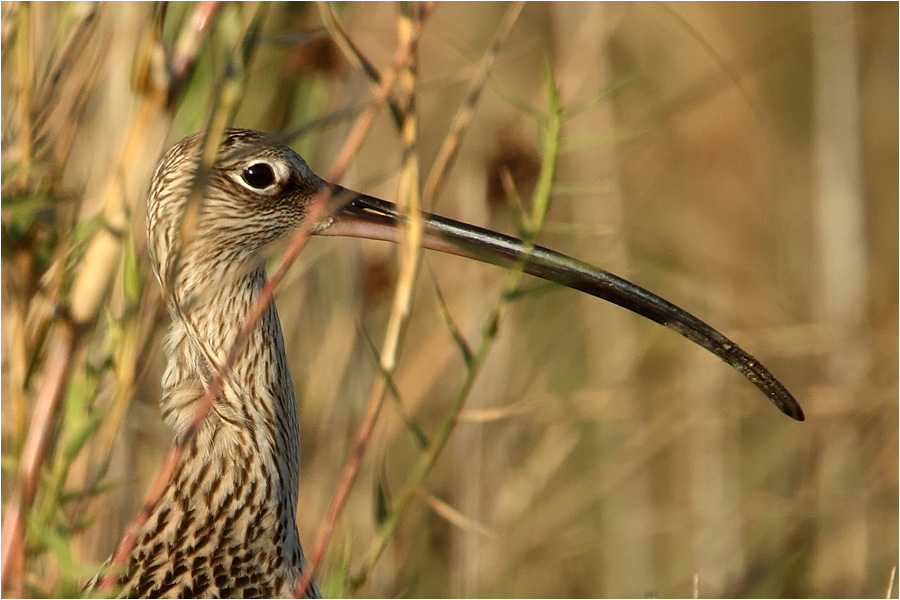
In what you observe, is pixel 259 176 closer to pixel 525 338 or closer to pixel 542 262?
pixel 542 262

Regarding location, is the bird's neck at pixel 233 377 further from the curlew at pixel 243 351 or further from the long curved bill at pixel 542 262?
the long curved bill at pixel 542 262

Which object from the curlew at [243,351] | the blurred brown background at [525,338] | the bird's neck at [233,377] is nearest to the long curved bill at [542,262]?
the curlew at [243,351]

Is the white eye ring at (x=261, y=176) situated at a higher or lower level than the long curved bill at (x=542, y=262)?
higher

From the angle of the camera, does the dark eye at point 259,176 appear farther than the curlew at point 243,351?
Yes

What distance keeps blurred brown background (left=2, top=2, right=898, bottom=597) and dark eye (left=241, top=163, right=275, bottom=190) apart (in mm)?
157

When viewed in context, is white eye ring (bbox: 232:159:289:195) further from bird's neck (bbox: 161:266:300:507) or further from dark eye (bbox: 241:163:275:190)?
bird's neck (bbox: 161:266:300:507)

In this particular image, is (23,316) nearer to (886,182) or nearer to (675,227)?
(675,227)

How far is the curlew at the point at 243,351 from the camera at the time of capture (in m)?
2.43

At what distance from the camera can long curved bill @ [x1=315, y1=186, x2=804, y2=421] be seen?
97.5 inches

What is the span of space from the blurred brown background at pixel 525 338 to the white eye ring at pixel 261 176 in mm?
150

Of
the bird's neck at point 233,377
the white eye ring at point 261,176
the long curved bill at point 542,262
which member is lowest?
the bird's neck at point 233,377

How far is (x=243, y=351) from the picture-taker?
2594 millimetres

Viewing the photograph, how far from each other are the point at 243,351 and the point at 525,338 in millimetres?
1557

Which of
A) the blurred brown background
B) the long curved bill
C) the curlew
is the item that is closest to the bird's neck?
the curlew
